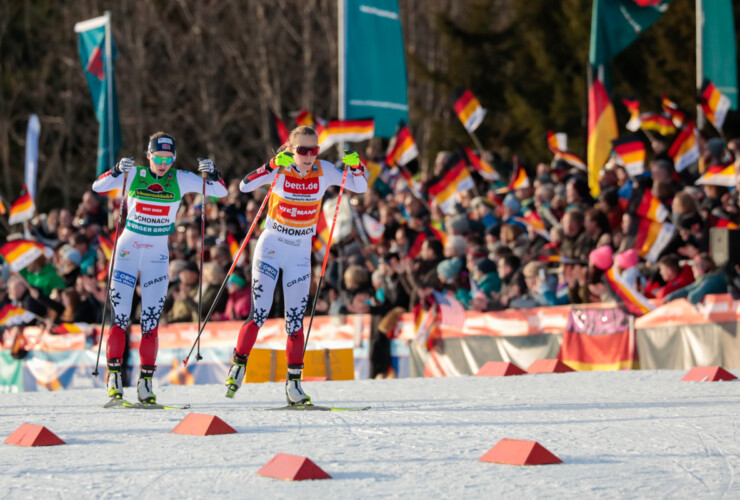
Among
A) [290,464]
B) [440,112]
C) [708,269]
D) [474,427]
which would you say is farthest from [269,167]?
[440,112]

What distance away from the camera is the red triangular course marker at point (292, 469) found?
219 inches

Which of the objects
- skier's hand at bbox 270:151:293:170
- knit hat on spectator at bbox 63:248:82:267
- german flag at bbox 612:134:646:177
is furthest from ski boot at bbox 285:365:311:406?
knit hat on spectator at bbox 63:248:82:267

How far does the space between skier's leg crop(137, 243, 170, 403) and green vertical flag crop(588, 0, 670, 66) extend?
33.2ft

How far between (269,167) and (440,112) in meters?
30.5

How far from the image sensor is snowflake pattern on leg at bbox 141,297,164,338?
30.4ft

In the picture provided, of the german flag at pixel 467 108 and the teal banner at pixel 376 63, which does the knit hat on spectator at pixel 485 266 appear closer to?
the teal banner at pixel 376 63

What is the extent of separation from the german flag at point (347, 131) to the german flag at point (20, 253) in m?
3.95

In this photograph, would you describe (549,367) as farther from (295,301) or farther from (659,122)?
(659,122)

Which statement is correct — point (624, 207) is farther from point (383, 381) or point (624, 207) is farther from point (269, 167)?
point (269, 167)

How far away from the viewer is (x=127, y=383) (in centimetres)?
1435

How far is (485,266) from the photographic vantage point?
43.5ft

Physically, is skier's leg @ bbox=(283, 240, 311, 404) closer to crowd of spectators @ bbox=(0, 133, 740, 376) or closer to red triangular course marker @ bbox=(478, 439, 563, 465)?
red triangular course marker @ bbox=(478, 439, 563, 465)

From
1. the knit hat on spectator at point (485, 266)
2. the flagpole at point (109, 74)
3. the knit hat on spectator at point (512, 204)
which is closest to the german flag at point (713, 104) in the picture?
the knit hat on spectator at point (512, 204)

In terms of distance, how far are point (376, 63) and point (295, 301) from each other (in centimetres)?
918
